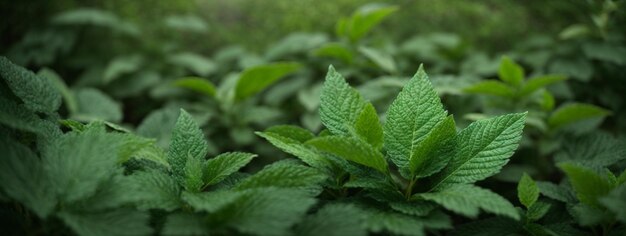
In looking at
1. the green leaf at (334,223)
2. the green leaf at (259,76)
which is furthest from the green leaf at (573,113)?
the green leaf at (334,223)

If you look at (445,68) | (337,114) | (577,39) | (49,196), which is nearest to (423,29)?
(445,68)

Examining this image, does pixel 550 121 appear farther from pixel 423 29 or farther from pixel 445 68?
pixel 423 29

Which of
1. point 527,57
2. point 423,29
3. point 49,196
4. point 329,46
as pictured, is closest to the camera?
point 49,196

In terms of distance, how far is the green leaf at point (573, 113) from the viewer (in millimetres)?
1606

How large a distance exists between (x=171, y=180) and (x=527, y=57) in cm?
206

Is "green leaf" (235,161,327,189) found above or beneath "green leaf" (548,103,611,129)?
above

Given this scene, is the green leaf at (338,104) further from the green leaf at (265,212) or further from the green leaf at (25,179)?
the green leaf at (25,179)

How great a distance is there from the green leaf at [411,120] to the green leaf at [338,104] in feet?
0.34

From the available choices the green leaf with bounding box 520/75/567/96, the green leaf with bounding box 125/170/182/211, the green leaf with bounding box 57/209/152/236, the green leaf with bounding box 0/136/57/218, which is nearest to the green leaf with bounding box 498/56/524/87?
the green leaf with bounding box 520/75/567/96

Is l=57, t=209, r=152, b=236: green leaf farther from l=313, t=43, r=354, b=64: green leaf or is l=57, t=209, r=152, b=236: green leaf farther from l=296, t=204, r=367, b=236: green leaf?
l=313, t=43, r=354, b=64: green leaf

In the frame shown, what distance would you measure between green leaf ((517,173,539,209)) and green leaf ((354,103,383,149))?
0.36m

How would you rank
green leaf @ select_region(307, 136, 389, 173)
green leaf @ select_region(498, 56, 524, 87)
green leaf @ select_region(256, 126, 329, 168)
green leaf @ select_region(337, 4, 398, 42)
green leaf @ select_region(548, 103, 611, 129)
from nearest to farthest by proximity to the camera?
1. green leaf @ select_region(307, 136, 389, 173)
2. green leaf @ select_region(256, 126, 329, 168)
3. green leaf @ select_region(548, 103, 611, 129)
4. green leaf @ select_region(498, 56, 524, 87)
5. green leaf @ select_region(337, 4, 398, 42)

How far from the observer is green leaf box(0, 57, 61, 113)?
1048mm

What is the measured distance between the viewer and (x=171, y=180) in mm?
945
